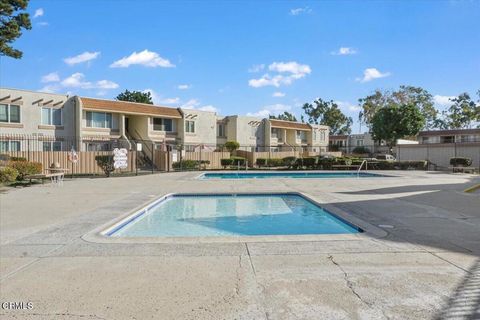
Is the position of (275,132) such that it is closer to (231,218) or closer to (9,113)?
(9,113)

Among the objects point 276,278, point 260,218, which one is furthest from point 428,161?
point 276,278

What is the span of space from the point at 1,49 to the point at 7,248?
1722 cm

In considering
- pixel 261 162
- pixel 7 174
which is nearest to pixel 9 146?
pixel 7 174

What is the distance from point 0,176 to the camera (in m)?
16.9

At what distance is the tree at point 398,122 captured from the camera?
153 feet

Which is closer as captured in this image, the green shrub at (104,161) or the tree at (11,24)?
the tree at (11,24)

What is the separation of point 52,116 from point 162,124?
10780 mm

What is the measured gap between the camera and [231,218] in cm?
1059

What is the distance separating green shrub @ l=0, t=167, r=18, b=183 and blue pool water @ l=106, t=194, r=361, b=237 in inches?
349

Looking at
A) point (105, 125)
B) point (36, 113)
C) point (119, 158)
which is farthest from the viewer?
point (105, 125)

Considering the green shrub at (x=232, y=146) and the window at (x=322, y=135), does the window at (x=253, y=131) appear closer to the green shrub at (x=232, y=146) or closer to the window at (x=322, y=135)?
the green shrub at (x=232, y=146)

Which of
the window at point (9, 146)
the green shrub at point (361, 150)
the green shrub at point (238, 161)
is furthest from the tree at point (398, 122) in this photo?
the window at point (9, 146)

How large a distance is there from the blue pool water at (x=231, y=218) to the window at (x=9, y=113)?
20.5 m

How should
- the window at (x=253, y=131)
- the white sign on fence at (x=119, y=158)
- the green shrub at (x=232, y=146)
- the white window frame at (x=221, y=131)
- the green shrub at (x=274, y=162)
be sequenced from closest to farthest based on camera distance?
the white sign on fence at (x=119, y=158) < the green shrub at (x=274, y=162) < the green shrub at (x=232, y=146) < the white window frame at (x=221, y=131) < the window at (x=253, y=131)
